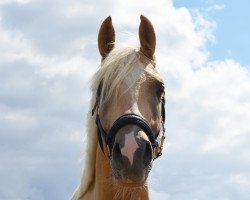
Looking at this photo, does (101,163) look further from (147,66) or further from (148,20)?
(148,20)

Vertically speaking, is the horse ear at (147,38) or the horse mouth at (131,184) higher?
the horse ear at (147,38)

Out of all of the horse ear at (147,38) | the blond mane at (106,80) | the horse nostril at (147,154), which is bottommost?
the horse nostril at (147,154)

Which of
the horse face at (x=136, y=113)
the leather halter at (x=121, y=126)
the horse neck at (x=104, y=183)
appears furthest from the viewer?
the horse neck at (x=104, y=183)

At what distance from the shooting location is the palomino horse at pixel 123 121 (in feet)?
20.0

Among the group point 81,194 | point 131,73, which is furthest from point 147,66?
point 81,194

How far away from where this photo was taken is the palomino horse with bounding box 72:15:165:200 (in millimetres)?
6109

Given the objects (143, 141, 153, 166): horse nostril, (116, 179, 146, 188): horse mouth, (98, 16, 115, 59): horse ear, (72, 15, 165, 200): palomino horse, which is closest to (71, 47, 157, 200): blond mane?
(72, 15, 165, 200): palomino horse

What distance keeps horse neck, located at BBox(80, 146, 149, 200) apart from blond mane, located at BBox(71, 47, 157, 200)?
0.26 metres

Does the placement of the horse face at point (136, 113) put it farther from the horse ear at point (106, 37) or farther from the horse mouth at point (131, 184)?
the horse ear at point (106, 37)

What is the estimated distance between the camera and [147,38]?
25.6 ft

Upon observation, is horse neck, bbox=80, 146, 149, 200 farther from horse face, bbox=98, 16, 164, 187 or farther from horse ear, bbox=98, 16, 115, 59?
horse ear, bbox=98, 16, 115, 59

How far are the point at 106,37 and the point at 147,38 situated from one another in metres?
0.62

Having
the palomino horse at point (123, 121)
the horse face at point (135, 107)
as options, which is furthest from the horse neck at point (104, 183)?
the horse face at point (135, 107)

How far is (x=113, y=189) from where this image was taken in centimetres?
695
